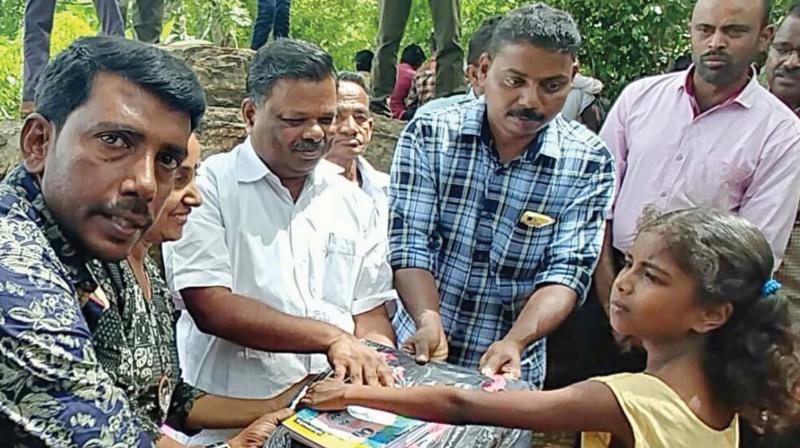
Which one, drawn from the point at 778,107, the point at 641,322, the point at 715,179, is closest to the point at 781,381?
the point at 641,322

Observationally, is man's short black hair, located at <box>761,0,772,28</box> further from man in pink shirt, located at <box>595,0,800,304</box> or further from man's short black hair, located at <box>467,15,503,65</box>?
man's short black hair, located at <box>467,15,503,65</box>

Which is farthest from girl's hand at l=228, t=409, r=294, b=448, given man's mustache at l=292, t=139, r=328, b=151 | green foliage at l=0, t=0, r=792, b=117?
green foliage at l=0, t=0, r=792, b=117

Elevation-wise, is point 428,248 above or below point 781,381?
above

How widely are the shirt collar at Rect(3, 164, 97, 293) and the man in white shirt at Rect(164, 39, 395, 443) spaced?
83 centimetres

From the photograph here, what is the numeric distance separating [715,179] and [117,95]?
2315 mm

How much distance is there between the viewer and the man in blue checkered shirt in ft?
8.09

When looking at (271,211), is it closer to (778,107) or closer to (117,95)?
(117,95)

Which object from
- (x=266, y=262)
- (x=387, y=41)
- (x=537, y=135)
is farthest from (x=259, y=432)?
(x=387, y=41)

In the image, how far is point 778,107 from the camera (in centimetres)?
310

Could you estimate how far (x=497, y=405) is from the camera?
76.7 inches

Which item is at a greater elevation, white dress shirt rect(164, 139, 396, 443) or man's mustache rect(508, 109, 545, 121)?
man's mustache rect(508, 109, 545, 121)

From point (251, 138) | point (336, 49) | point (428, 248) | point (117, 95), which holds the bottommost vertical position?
point (336, 49)

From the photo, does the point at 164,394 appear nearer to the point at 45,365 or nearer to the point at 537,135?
the point at 45,365

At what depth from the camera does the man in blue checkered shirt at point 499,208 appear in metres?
2.47
